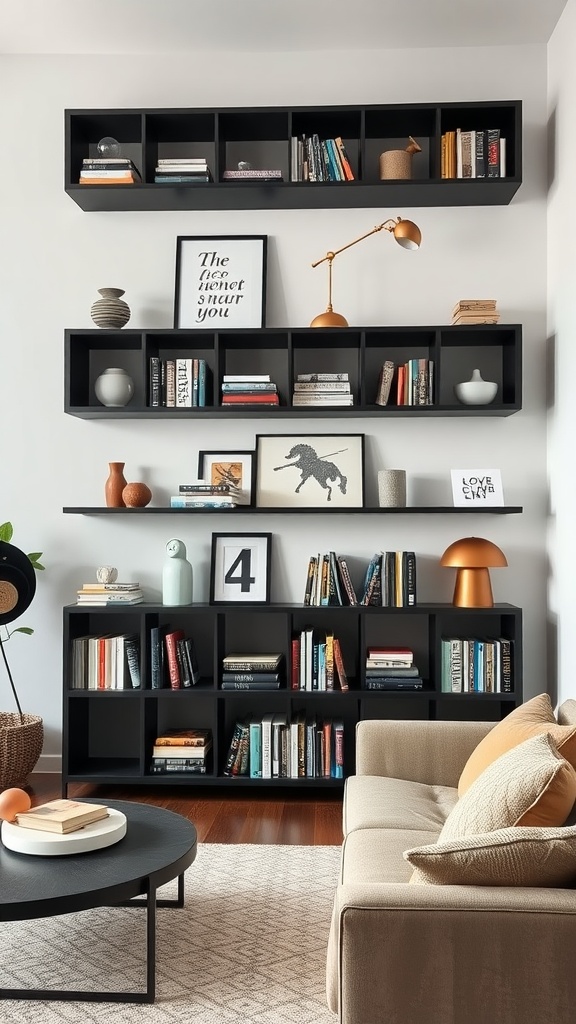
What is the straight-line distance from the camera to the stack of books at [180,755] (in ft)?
12.9

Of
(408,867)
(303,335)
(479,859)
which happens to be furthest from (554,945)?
(303,335)

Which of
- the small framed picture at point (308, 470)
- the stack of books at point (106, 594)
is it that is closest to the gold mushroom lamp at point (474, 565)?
the small framed picture at point (308, 470)

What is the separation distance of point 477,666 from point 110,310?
2.29m

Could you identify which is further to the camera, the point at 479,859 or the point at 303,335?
the point at 303,335

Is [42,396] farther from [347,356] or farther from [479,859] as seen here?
[479,859]

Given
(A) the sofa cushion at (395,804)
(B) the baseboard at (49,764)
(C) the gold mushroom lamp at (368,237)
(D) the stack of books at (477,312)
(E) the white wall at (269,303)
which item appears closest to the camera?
(A) the sofa cushion at (395,804)

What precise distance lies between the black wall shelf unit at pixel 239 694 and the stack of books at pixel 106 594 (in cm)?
5

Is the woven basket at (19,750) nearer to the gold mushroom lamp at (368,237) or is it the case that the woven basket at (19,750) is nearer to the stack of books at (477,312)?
the gold mushroom lamp at (368,237)

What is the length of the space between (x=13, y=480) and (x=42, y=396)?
0.43 m

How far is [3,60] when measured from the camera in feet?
14.2

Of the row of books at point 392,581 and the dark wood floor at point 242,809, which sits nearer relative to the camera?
the dark wood floor at point 242,809

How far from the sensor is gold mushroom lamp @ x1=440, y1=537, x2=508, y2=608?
3861 mm

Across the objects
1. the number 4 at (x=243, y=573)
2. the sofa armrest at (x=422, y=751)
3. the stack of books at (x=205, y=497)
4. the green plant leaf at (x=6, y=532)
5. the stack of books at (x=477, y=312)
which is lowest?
the sofa armrest at (x=422, y=751)

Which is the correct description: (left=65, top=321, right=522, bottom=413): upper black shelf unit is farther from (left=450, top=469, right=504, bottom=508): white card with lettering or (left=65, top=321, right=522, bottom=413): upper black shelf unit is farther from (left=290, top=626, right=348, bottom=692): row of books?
(left=290, top=626, right=348, bottom=692): row of books
